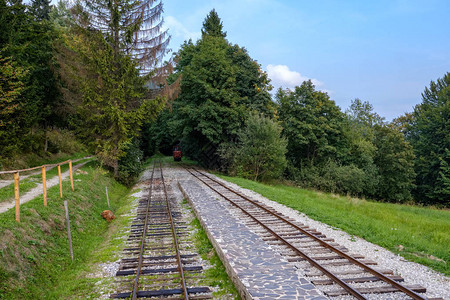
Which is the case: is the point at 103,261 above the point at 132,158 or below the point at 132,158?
below

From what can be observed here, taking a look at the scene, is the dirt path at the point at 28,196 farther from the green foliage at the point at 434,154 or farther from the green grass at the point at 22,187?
the green foliage at the point at 434,154

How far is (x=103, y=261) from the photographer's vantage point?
27.9 ft

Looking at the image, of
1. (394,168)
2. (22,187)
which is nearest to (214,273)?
(22,187)

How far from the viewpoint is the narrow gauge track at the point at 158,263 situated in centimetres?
652

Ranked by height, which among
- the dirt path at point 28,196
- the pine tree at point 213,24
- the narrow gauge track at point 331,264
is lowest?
the narrow gauge track at point 331,264

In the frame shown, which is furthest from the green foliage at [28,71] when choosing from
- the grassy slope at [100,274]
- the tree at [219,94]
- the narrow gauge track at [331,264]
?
the narrow gauge track at [331,264]

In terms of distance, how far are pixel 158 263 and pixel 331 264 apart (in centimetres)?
442

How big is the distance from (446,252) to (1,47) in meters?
21.2

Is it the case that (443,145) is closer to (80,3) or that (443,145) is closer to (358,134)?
(358,134)

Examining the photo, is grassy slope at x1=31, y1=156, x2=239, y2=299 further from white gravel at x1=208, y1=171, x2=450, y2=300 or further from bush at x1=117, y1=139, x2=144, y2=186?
bush at x1=117, y1=139, x2=144, y2=186

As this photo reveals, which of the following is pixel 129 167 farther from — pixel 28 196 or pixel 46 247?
pixel 46 247

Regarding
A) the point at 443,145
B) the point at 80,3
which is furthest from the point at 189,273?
the point at 443,145

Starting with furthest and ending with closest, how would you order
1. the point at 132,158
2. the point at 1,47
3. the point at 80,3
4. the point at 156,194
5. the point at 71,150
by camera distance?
the point at 71,150 → the point at 132,158 → the point at 80,3 → the point at 156,194 → the point at 1,47

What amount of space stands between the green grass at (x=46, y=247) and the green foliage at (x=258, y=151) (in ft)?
54.5
